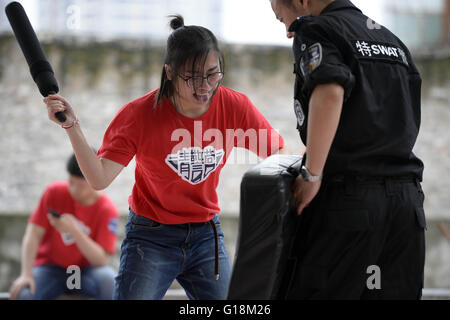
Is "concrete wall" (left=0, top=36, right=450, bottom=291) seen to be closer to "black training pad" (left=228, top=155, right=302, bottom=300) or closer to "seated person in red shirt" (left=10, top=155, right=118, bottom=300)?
"seated person in red shirt" (left=10, top=155, right=118, bottom=300)

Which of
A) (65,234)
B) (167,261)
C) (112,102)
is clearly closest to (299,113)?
(167,261)

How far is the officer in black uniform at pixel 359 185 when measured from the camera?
4.42ft

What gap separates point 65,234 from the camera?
121 inches

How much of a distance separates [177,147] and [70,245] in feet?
5.54

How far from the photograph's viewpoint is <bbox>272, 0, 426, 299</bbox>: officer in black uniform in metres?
1.35

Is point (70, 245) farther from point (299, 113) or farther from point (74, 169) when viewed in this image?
point (299, 113)

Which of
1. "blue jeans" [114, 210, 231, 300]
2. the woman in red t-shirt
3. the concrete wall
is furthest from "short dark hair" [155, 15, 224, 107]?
the concrete wall

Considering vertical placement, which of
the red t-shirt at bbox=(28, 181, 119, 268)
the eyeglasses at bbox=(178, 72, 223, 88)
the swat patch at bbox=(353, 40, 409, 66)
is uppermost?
the swat patch at bbox=(353, 40, 409, 66)

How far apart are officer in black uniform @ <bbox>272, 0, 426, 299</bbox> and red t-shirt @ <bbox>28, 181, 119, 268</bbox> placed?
191 cm

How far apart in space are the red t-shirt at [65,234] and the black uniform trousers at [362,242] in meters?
1.91

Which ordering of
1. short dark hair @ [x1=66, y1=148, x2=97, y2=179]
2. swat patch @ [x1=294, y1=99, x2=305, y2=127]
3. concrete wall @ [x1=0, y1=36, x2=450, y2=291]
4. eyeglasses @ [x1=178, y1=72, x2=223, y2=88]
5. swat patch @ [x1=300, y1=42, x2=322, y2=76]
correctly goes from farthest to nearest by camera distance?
1. concrete wall @ [x1=0, y1=36, x2=450, y2=291]
2. short dark hair @ [x1=66, y1=148, x2=97, y2=179]
3. eyeglasses @ [x1=178, y1=72, x2=223, y2=88]
4. swat patch @ [x1=294, y1=99, x2=305, y2=127]
5. swat patch @ [x1=300, y1=42, x2=322, y2=76]

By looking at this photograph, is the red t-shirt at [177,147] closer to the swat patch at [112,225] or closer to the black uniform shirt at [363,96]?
the black uniform shirt at [363,96]

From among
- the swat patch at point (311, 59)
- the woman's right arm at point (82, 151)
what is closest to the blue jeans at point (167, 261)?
the woman's right arm at point (82, 151)

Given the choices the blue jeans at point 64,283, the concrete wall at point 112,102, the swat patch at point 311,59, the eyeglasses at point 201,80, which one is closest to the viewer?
the swat patch at point 311,59
